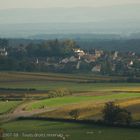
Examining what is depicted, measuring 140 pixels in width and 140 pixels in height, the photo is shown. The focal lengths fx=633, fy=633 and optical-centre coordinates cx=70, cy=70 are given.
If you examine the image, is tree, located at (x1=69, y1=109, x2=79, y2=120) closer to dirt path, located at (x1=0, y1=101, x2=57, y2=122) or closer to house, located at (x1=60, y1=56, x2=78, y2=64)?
dirt path, located at (x1=0, y1=101, x2=57, y2=122)

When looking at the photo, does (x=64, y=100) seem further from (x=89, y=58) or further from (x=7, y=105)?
(x=89, y=58)

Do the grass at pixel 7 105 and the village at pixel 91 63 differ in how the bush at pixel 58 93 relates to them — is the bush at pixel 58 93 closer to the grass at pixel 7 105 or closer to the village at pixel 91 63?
the grass at pixel 7 105

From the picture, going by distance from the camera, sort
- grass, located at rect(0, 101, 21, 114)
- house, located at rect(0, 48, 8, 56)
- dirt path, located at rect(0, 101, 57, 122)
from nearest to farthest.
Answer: dirt path, located at rect(0, 101, 57, 122), grass, located at rect(0, 101, 21, 114), house, located at rect(0, 48, 8, 56)

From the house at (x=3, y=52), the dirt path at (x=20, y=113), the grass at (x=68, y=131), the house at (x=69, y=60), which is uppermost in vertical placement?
the house at (x=3, y=52)

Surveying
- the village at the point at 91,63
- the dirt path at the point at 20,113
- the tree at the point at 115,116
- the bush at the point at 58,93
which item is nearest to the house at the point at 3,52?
the village at the point at 91,63

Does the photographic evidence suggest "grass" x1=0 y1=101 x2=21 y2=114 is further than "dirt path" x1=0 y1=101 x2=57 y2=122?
Yes

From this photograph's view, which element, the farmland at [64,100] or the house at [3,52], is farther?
the house at [3,52]

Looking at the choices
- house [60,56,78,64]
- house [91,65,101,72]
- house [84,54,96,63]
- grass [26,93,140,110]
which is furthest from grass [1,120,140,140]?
house [84,54,96,63]
